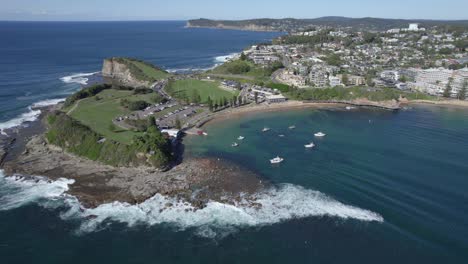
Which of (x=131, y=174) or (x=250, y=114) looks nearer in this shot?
(x=131, y=174)

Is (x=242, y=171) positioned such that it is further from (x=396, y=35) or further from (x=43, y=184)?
(x=396, y=35)

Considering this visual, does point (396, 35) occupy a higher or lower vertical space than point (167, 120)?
→ higher

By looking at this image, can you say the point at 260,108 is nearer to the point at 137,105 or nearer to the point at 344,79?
the point at 137,105

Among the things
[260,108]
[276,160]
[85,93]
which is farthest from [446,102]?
[85,93]

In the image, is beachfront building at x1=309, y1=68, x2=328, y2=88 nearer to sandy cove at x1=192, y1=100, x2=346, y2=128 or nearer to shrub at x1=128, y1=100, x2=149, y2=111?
sandy cove at x1=192, y1=100, x2=346, y2=128

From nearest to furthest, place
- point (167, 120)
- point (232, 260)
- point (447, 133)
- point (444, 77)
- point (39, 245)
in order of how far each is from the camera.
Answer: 1. point (232, 260)
2. point (39, 245)
3. point (447, 133)
4. point (167, 120)
5. point (444, 77)

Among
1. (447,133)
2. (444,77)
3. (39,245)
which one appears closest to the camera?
(39,245)

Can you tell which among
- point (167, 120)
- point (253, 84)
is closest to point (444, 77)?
point (253, 84)
